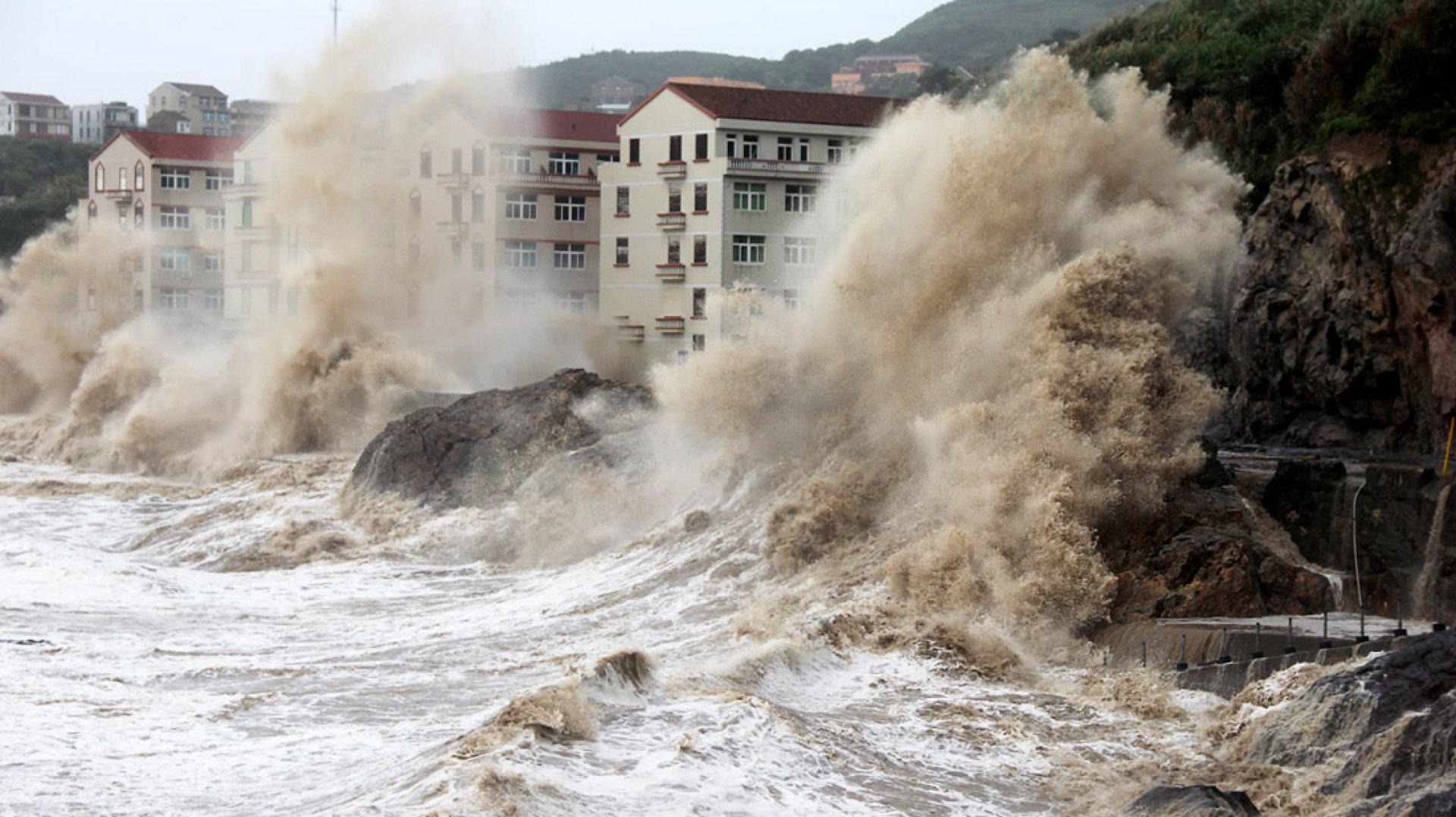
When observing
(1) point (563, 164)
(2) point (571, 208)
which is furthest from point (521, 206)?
(1) point (563, 164)

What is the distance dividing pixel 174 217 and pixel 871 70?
109358mm

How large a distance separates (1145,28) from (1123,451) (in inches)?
1129

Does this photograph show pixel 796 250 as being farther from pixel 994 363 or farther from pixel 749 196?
pixel 994 363

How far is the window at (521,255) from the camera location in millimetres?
48656

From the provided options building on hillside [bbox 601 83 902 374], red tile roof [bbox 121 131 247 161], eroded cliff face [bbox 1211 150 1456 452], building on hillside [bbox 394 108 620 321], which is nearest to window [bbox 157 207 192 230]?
red tile roof [bbox 121 131 247 161]

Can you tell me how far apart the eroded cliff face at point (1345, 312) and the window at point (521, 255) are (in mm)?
23333

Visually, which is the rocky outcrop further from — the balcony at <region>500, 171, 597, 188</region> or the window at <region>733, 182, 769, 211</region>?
the balcony at <region>500, 171, 597, 188</region>

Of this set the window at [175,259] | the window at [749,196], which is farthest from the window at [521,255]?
the window at [175,259]

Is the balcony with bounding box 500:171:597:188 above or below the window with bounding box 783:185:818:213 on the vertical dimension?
above

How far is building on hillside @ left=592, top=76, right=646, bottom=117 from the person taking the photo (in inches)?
6257

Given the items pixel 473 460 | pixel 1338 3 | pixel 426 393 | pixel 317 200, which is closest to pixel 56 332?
pixel 317 200

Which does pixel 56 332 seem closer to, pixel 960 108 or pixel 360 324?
pixel 360 324

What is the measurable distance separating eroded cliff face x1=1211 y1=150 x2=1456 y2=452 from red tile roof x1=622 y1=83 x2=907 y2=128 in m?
15.5

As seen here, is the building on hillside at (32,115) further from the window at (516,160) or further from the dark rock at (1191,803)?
the dark rock at (1191,803)
